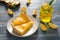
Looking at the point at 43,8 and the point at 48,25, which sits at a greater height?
the point at 43,8

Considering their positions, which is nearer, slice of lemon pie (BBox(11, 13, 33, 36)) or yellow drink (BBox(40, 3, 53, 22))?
slice of lemon pie (BBox(11, 13, 33, 36))

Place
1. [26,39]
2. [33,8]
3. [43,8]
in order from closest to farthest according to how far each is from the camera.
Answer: [26,39] < [43,8] < [33,8]

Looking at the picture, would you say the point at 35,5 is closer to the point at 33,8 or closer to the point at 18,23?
the point at 33,8

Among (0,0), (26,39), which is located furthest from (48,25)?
(0,0)

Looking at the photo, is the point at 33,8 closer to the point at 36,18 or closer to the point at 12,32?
the point at 36,18

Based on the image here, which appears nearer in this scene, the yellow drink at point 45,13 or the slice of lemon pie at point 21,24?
the slice of lemon pie at point 21,24

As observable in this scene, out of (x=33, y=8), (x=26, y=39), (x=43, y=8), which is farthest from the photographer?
(x=33, y=8)

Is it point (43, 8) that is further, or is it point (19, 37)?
point (43, 8)
